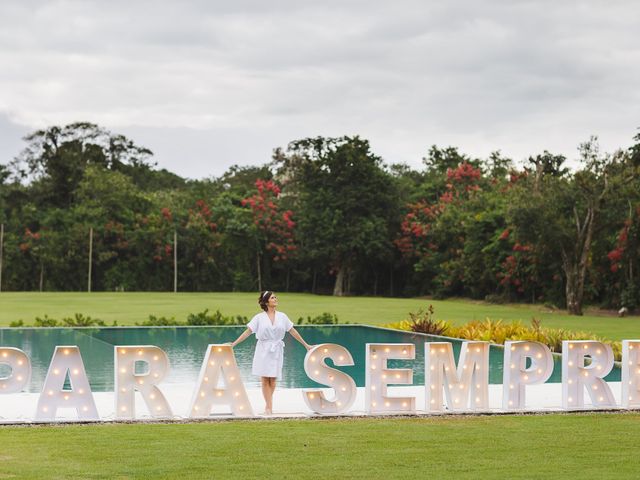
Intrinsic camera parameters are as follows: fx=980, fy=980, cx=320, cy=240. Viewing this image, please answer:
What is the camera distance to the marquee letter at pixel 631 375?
10758mm

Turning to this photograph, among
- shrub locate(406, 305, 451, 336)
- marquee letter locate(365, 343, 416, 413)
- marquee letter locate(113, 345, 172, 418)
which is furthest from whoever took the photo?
shrub locate(406, 305, 451, 336)

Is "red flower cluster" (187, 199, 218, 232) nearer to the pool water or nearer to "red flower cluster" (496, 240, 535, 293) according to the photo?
"red flower cluster" (496, 240, 535, 293)

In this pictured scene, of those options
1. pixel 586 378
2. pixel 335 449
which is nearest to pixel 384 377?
pixel 335 449

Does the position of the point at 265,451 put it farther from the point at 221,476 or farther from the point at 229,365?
the point at 229,365

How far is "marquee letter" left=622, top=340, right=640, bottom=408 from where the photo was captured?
10.8 metres

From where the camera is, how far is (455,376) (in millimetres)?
10398

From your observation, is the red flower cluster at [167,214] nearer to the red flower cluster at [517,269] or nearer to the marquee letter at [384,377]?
the red flower cluster at [517,269]

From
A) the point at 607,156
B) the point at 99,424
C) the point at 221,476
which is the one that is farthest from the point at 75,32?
the point at 221,476

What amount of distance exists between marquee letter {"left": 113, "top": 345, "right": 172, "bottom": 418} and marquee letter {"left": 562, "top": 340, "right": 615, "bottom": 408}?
4.31 metres

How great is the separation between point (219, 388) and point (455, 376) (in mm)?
2503

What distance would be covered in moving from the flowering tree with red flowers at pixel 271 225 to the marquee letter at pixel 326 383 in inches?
1781

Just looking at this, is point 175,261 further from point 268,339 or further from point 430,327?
point 268,339

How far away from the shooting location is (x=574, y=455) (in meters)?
8.06

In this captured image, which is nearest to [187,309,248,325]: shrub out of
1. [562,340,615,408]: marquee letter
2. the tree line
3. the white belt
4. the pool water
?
the pool water
